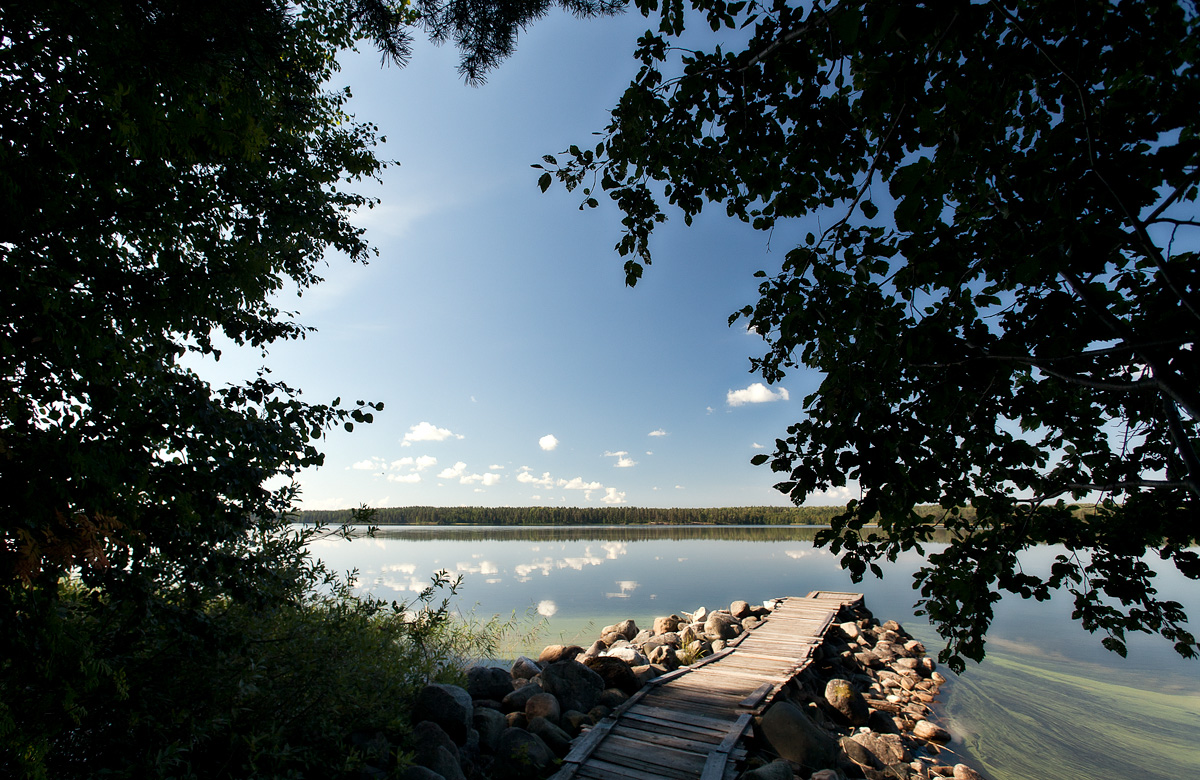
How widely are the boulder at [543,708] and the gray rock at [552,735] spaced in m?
0.22

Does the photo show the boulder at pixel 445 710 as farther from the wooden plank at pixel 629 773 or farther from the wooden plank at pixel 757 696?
the wooden plank at pixel 757 696

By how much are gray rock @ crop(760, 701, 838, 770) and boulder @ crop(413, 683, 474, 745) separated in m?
3.47

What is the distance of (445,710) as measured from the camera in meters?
5.07

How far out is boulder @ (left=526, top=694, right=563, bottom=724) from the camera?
5939 millimetres

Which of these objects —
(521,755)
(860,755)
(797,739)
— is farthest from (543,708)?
(860,755)

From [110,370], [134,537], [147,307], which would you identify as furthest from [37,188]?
[134,537]

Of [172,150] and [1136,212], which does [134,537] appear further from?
[1136,212]

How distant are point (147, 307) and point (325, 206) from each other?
3.92 meters

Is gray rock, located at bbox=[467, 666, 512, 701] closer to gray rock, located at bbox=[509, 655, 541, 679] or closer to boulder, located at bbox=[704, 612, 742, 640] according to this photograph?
gray rock, located at bbox=[509, 655, 541, 679]

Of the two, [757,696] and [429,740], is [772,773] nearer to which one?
[757,696]

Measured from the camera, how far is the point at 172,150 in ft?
8.52

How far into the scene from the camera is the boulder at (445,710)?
16.5 feet

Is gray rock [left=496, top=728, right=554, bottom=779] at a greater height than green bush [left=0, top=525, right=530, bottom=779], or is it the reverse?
green bush [left=0, top=525, right=530, bottom=779]

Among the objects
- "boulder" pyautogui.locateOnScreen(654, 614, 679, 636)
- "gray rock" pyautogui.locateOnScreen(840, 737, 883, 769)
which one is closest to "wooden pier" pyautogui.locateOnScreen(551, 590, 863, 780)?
"gray rock" pyautogui.locateOnScreen(840, 737, 883, 769)
